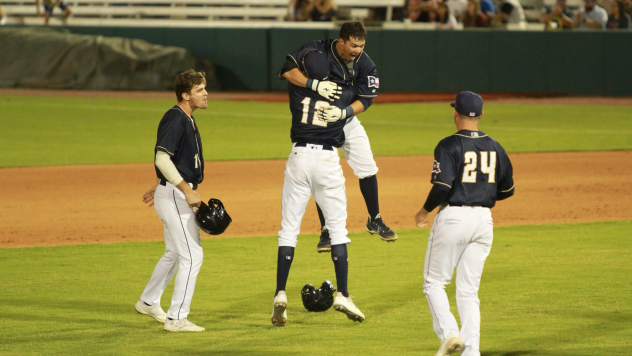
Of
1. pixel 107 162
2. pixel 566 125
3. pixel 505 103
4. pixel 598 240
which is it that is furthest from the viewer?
pixel 505 103

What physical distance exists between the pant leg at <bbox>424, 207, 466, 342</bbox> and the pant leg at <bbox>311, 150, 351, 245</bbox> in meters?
0.96

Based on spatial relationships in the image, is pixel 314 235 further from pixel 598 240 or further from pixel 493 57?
pixel 493 57

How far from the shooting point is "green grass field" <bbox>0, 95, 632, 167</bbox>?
1584 centimetres

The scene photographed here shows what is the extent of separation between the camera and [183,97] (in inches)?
222

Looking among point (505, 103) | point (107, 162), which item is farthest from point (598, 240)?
point (505, 103)

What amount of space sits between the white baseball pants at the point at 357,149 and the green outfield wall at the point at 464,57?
60.8 feet

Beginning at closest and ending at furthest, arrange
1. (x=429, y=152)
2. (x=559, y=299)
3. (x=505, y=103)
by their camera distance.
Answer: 1. (x=559, y=299)
2. (x=429, y=152)
3. (x=505, y=103)

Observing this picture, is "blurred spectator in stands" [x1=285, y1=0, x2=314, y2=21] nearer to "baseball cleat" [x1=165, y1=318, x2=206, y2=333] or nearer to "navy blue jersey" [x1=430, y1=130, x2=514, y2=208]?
"baseball cleat" [x1=165, y1=318, x2=206, y2=333]

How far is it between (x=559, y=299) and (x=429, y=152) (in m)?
9.47

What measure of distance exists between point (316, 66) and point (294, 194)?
2.87 ft

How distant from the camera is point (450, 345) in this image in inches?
182

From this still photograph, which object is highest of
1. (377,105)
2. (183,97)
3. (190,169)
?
(183,97)

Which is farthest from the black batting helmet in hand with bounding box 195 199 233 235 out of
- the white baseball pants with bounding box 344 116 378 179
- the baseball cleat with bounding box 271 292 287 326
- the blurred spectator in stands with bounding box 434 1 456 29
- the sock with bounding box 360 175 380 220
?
the blurred spectator in stands with bounding box 434 1 456 29

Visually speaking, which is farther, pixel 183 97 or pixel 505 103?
pixel 505 103
